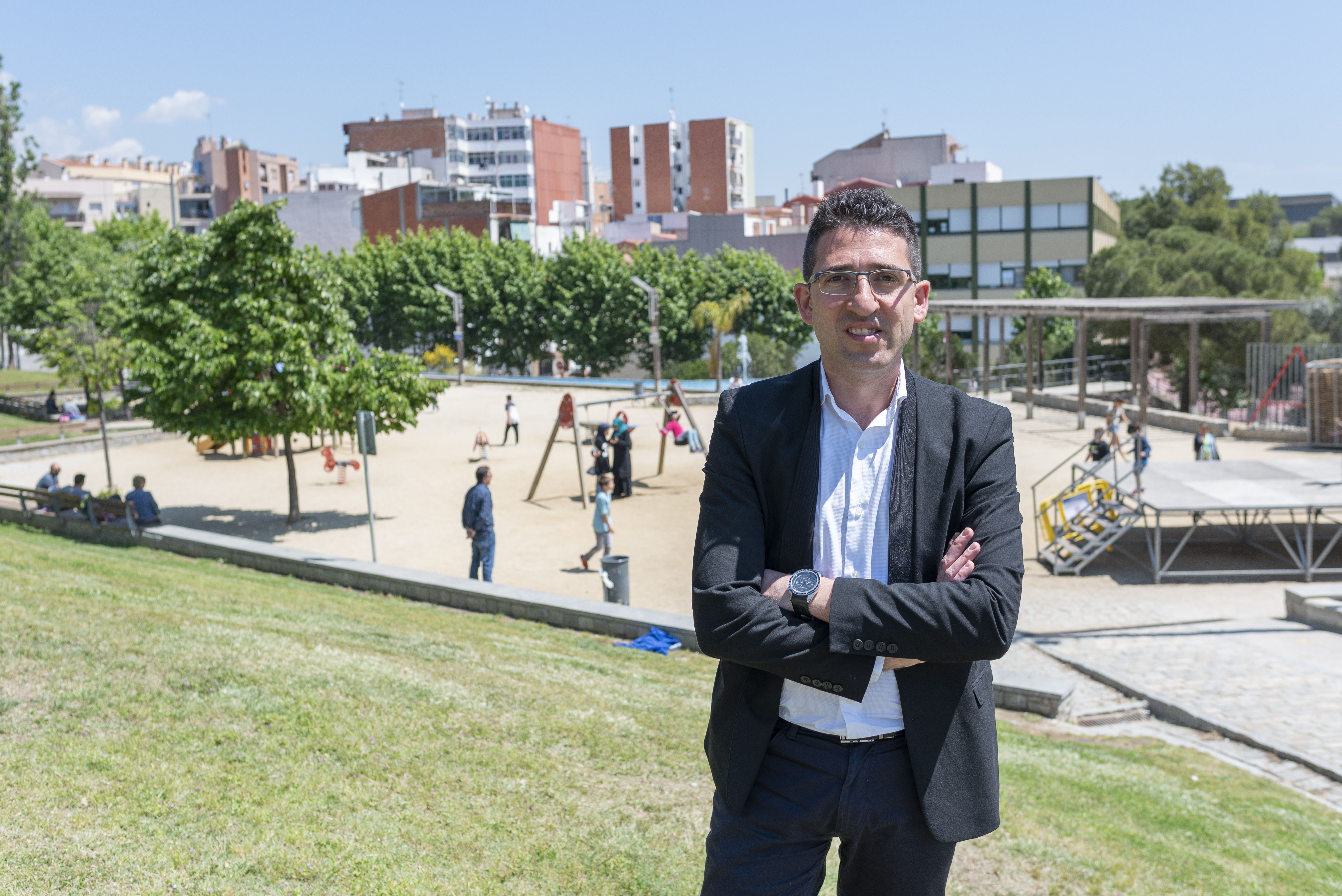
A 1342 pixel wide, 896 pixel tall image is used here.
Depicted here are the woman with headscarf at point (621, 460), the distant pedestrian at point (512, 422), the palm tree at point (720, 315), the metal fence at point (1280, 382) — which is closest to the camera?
the woman with headscarf at point (621, 460)

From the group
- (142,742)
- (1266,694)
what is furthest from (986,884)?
(1266,694)

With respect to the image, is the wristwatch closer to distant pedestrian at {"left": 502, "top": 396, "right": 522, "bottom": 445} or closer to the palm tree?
distant pedestrian at {"left": 502, "top": 396, "right": 522, "bottom": 445}

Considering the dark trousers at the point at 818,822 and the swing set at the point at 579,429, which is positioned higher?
the dark trousers at the point at 818,822

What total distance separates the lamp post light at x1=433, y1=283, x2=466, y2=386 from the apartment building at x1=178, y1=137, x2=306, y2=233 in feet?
199

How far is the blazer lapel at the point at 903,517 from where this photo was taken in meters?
2.55

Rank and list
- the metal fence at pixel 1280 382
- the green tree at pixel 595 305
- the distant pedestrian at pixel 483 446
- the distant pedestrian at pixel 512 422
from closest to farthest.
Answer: the distant pedestrian at pixel 483 446
the distant pedestrian at pixel 512 422
the metal fence at pixel 1280 382
the green tree at pixel 595 305

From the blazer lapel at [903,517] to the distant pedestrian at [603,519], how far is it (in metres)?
12.7

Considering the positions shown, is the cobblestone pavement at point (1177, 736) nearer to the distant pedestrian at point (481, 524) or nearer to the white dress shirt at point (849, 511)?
the distant pedestrian at point (481, 524)

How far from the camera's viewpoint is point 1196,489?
16750 millimetres

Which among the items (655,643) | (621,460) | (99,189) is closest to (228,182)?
(99,189)

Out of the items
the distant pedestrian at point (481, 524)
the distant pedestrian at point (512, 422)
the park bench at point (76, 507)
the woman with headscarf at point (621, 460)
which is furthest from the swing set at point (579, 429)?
the park bench at point (76, 507)

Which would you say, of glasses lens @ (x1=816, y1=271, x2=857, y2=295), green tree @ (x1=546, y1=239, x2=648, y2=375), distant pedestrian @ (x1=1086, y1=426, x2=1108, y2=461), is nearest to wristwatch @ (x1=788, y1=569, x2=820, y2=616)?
glasses lens @ (x1=816, y1=271, x2=857, y2=295)

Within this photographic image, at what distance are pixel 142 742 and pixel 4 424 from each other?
37937 mm

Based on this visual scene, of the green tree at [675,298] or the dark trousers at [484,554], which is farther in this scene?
the green tree at [675,298]
